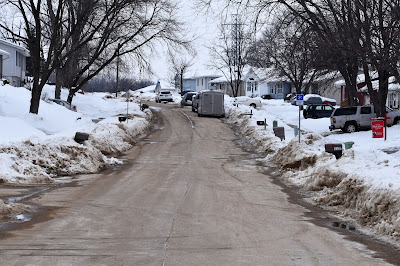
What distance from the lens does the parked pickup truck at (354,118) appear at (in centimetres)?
3638

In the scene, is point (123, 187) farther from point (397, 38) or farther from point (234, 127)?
point (234, 127)

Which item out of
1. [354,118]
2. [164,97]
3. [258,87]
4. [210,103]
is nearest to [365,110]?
[354,118]

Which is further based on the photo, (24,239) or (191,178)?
(191,178)

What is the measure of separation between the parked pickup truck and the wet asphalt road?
58.1ft

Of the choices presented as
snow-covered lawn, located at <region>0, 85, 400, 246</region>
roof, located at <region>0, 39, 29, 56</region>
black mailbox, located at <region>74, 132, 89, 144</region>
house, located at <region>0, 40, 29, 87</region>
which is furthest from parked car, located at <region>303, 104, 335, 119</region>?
roof, located at <region>0, 39, 29, 56</region>

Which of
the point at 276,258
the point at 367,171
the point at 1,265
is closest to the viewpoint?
the point at 1,265

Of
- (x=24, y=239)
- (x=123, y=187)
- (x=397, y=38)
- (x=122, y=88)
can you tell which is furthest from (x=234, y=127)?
(x=122, y=88)

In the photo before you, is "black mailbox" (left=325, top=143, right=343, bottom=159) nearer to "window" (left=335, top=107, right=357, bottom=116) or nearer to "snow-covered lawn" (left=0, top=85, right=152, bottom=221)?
"snow-covered lawn" (left=0, top=85, right=152, bottom=221)

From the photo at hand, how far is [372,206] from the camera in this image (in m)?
11.3

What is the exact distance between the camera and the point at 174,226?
34.1 feet

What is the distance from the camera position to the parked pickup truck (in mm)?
36375

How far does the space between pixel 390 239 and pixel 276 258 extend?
2.67 meters

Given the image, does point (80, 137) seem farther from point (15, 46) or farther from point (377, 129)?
point (15, 46)

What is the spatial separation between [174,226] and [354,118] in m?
28.1
